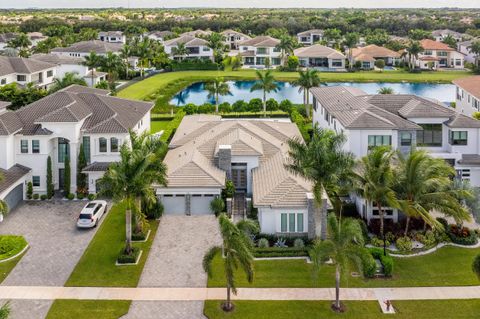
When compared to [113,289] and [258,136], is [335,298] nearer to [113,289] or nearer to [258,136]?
[113,289]

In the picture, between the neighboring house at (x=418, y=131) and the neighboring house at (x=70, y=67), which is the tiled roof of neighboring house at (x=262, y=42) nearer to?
the neighboring house at (x=70, y=67)

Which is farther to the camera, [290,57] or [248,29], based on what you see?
[248,29]

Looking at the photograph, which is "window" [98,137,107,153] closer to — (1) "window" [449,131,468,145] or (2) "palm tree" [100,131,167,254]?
(2) "palm tree" [100,131,167,254]

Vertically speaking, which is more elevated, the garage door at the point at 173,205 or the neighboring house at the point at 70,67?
the neighboring house at the point at 70,67

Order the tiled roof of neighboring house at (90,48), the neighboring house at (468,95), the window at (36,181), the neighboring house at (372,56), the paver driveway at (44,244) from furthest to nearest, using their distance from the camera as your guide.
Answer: the neighboring house at (372,56) → the tiled roof of neighboring house at (90,48) → the neighboring house at (468,95) → the window at (36,181) → the paver driveway at (44,244)

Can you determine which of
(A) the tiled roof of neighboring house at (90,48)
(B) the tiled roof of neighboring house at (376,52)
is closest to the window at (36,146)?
(A) the tiled roof of neighboring house at (90,48)

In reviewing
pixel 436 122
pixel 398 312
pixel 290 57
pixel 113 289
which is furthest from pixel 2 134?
pixel 290 57

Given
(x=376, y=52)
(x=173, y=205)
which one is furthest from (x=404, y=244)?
(x=376, y=52)

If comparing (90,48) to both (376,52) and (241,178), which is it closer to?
(376,52)
